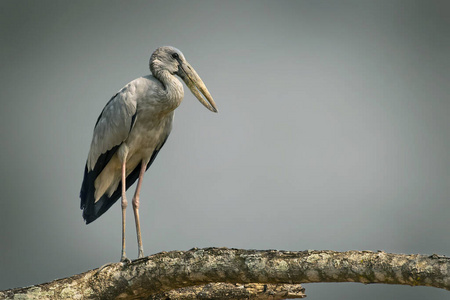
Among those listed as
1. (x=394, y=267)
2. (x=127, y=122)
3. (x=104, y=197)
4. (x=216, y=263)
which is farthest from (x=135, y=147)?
(x=394, y=267)

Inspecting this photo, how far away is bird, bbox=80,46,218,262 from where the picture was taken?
6.48m

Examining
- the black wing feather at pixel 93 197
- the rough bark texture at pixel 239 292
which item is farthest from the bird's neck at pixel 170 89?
the rough bark texture at pixel 239 292

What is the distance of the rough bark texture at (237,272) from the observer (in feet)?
12.0

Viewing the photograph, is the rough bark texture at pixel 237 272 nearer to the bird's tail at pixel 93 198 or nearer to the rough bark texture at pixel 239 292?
the rough bark texture at pixel 239 292

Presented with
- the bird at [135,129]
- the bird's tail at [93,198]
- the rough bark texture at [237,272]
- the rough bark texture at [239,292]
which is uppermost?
the bird at [135,129]

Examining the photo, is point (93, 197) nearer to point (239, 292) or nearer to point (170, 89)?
→ point (170, 89)

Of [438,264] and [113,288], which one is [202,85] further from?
[438,264]

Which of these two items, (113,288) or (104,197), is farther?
(104,197)

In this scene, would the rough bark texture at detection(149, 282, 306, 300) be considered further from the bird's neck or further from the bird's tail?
the bird's tail

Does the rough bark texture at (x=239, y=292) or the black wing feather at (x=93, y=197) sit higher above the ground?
the black wing feather at (x=93, y=197)

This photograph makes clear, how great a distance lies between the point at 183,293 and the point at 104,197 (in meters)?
2.30

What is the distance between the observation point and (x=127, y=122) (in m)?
6.49

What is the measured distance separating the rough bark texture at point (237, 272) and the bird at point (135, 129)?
168 centimetres

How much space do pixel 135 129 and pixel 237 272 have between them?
2.79m
